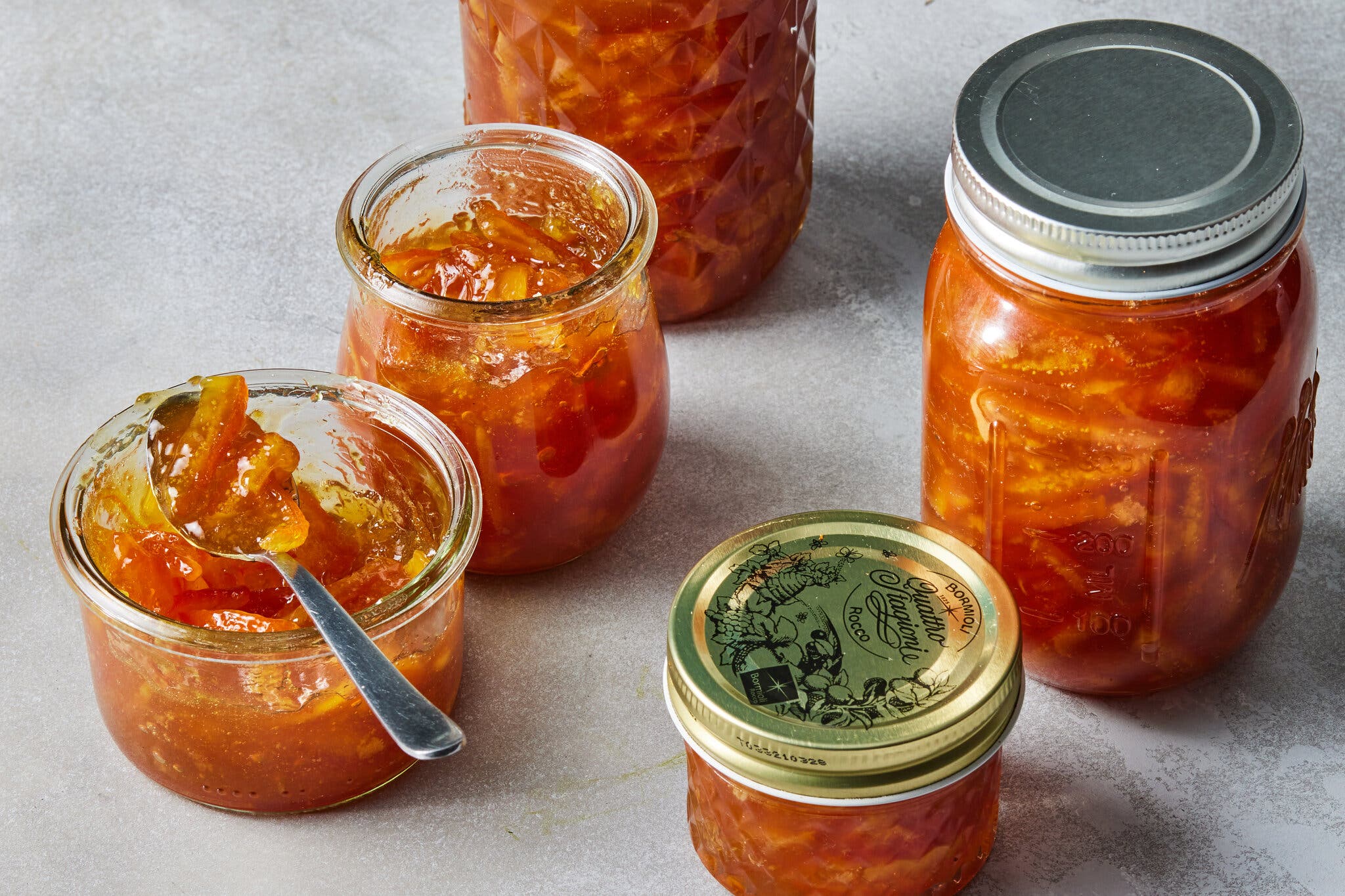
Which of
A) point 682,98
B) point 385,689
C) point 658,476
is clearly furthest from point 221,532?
point 682,98

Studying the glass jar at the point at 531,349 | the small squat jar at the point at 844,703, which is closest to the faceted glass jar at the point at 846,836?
the small squat jar at the point at 844,703

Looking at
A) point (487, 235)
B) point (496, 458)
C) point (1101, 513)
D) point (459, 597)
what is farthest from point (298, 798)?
point (1101, 513)

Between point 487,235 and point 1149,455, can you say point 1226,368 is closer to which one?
point 1149,455

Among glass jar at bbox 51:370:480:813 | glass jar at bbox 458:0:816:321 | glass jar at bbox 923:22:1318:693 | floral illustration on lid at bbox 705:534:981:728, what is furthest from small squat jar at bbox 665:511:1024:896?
glass jar at bbox 458:0:816:321

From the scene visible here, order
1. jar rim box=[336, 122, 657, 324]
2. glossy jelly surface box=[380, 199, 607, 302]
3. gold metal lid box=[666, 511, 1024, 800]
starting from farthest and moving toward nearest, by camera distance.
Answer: glossy jelly surface box=[380, 199, 607, 302], jar rim box=[336, 122, 657, 324], gold metal lid box=[666, 511, 1024, 800]

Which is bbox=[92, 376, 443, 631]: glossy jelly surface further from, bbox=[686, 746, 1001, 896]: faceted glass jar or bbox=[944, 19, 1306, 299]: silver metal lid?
→ bbox=[944, 19, 1306, 299]: silver metal lid
